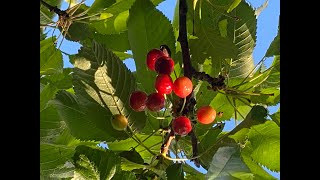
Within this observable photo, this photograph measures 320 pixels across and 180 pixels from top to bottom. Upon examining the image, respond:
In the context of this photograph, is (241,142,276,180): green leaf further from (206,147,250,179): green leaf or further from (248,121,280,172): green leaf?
(206,147,250,179): green leaf

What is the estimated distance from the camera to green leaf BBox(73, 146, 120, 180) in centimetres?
71

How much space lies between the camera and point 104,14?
3.98 feet

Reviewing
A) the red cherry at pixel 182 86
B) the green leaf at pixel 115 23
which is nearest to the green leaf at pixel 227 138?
the red cherry at pixel 182 86

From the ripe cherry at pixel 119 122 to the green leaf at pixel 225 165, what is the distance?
175mm

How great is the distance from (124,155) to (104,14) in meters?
0.42

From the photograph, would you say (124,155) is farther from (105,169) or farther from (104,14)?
(104,14)

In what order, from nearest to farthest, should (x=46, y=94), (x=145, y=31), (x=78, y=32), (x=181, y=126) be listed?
(x=181, y=126), (x=145, y=31), (x=46, y=94), (x=78, y=32)

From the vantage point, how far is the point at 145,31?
0.95m

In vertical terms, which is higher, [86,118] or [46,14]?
[46,14]

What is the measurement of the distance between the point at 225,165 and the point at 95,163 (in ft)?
0.60

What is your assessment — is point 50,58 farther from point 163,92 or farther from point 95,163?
point 95,163

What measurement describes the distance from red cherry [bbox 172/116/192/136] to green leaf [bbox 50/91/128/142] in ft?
0.38

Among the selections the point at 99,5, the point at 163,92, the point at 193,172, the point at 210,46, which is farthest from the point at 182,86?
the point at 99,5
